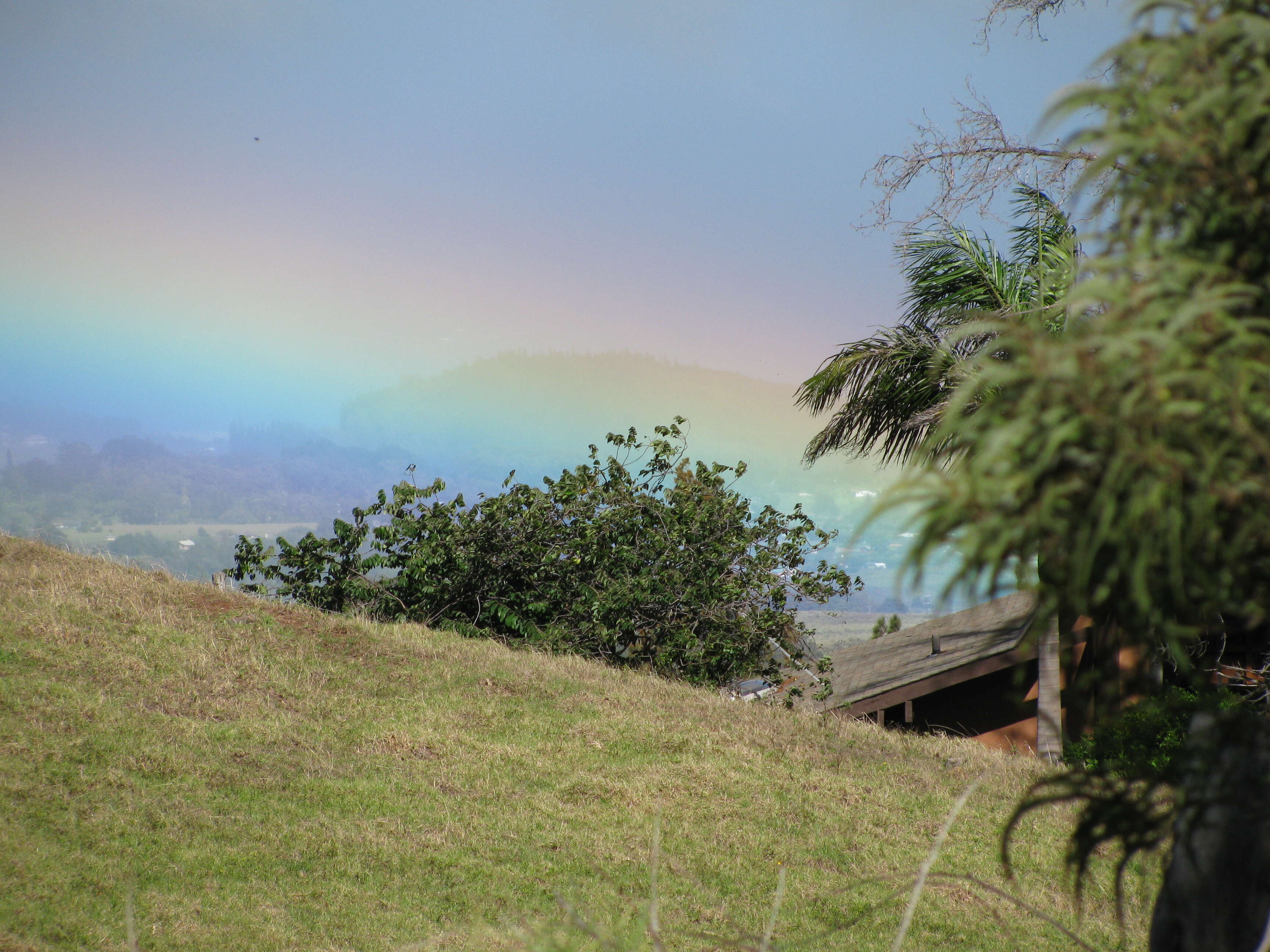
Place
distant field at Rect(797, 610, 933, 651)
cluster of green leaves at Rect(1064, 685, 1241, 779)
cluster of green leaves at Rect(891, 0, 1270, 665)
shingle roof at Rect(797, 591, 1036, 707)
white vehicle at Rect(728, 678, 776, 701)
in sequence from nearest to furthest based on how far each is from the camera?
1. cluster of green leaves at Rect(891, 0, 1270, 665)
2. cluster of green leaves at Rect(1064, 685, 1241, 779)
3. white vehicle at Rect(728, 678, 776, 701)
4. shingle roof at Rect(797, 591, 1036, 707)
5. distant field at Rect(797, 610, 933, 651)

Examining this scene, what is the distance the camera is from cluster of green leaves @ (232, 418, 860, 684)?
1425 centimetres

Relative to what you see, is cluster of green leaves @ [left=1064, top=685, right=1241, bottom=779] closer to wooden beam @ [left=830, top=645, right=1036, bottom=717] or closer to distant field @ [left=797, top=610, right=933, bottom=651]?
wooden beam @ [left=830, top=645, right=1036, bottom=717]

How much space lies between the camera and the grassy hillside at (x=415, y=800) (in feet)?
19.8

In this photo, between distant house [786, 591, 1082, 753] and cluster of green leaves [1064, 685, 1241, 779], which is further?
distant house [786, 591, 1082, 753]

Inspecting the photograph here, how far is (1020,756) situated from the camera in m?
11.2

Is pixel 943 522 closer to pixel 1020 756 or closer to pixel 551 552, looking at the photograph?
pixel 1020 756

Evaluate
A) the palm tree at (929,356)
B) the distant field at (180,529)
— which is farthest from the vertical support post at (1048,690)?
the distant field at (180,529)

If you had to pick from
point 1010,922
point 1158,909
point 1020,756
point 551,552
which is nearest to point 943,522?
point 1158,909

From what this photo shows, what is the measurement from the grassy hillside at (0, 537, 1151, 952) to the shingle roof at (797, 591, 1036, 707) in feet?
7.41

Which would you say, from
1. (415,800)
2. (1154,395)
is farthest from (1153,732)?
(1154,395)

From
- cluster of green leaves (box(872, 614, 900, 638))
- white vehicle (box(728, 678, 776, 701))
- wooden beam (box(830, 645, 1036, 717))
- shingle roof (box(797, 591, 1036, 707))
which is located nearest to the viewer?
white vehicle (box(728, 678, 776, 701))

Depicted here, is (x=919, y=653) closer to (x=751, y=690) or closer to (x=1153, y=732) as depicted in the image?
(x=751, y=690)

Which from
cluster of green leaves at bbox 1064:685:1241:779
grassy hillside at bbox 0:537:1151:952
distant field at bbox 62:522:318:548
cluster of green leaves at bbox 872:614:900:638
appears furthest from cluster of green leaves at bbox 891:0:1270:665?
distant field at bbox 62:522:318:548

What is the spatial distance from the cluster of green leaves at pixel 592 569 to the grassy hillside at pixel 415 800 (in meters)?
2.42
